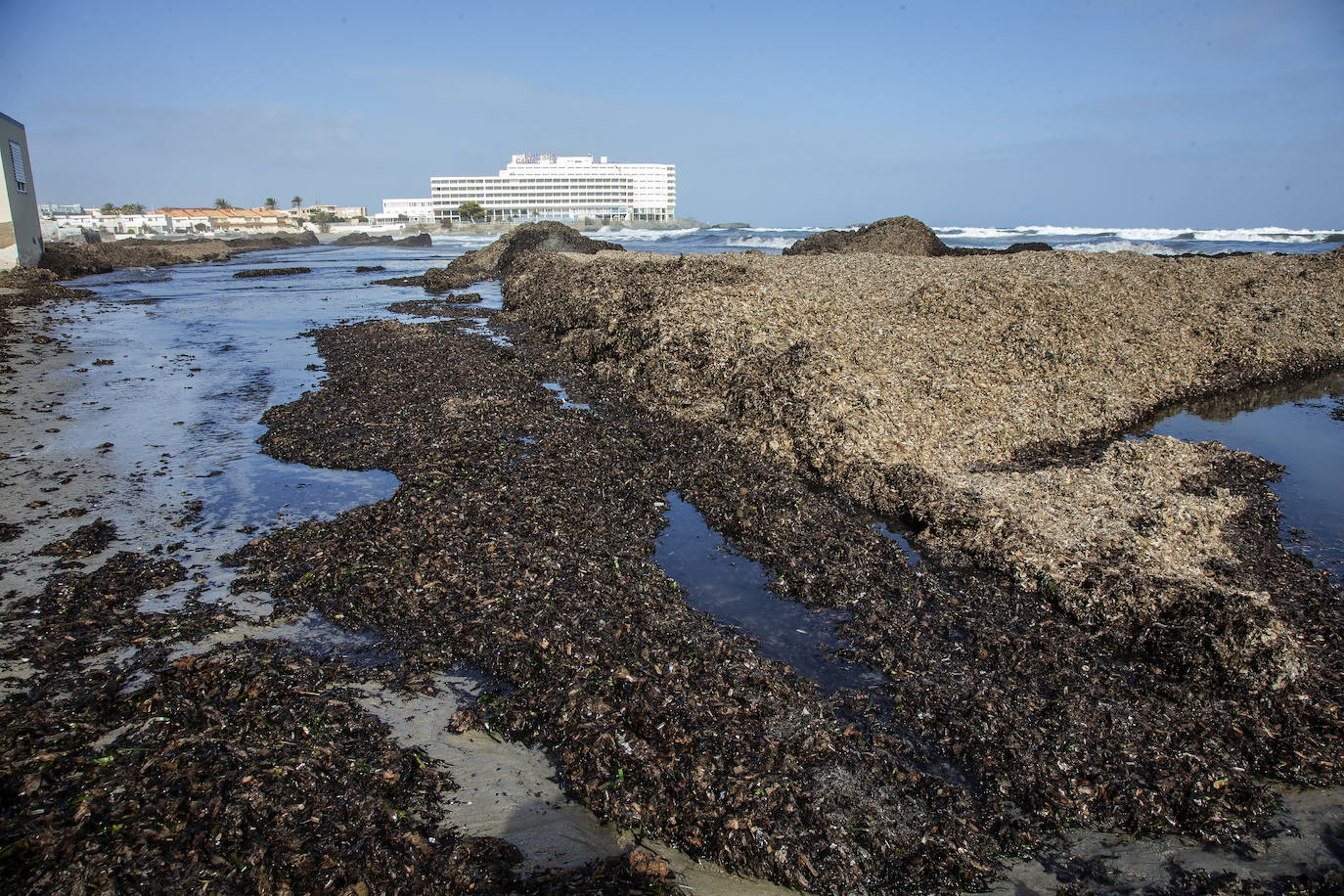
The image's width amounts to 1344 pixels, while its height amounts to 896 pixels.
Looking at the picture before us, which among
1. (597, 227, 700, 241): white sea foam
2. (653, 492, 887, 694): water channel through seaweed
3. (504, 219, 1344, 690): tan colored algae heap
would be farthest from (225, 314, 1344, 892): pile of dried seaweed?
(597, 227, 700, 241): white sea foam

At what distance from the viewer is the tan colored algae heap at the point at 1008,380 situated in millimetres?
5766

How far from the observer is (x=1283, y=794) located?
3.71 metres

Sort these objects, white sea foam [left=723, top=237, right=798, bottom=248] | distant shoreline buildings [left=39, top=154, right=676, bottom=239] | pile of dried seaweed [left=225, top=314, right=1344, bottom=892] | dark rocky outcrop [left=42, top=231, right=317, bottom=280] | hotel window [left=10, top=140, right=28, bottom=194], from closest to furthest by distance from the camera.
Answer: pile of dried seaweed [left=225, top=314, right=1344, bottom=892] < hotel window [left=10, top=140, right=28, bottom=194] < dark rocky outcrop [left=42, top=231, right=317, bottom=280] < white sea foam [left=723, top=237, right=798, bottom=248] < distant shoreline buildings [left=39, top=154, right=676, bottom=239]

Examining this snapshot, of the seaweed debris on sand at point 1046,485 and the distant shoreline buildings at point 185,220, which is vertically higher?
the distant shoreline buildings at point 185,220

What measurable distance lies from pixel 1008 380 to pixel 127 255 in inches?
2166

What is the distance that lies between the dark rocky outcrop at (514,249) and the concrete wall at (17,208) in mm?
15794

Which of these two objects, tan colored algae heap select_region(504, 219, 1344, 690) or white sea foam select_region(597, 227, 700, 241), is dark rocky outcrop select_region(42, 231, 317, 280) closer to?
tan colored algae heap select_region(504, 219, 1344, 690)

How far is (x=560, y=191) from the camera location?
146m

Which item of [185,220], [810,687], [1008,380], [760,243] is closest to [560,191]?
[185,220]

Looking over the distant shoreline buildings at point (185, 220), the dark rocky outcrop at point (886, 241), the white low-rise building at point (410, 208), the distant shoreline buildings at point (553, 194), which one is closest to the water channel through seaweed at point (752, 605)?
the dark rocky outcrop at point (886, 241)

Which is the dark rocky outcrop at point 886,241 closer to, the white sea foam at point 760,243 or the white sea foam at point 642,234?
the white sea foam at point 760,243

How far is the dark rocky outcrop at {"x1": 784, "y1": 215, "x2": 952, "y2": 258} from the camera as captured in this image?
25844 millimetres

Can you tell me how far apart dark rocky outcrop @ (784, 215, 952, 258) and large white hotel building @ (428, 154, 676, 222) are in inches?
4824

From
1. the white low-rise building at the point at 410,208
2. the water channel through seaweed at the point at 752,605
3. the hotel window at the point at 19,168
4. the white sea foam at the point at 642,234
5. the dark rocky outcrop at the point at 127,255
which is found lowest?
the water channel through seaweed at the point at 752,605
